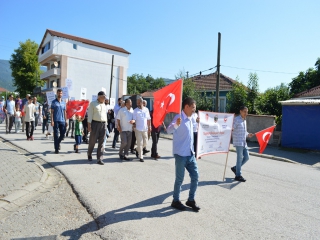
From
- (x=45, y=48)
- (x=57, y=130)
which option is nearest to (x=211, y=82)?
(x=57, y=130)

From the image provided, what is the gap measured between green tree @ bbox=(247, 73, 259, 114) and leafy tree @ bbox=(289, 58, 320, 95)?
1148 centimetres

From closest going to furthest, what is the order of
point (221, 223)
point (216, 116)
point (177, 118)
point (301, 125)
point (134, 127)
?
point (221, 223) < point (177, 118) < point (216, 116) < point (134, 127) < point (301, 125)

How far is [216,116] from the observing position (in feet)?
20.1

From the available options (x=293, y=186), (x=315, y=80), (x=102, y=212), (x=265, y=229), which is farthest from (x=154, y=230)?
(x=315, y=80)

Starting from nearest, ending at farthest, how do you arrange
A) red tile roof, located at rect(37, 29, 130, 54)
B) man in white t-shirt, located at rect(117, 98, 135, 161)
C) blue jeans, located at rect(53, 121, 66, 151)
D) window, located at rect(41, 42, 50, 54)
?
1. man in white t-shirt, located at rect(117, 98, 135, 161)
2. blue jeans, located at rect(53, 121, 66, 151)
3. red tile roof, located at rect(37, 29, 130, 54)
4. window, located at rect(41, 42, 50, 54)

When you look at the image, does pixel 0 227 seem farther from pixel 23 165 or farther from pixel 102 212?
pixel 23 165

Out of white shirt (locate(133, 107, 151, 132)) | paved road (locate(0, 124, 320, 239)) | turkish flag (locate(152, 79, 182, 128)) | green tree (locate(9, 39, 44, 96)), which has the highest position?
green tree (locate(9, 39, 44, 96))

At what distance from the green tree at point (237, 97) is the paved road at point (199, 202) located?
40.7 feet

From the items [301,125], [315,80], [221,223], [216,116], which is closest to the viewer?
[221,223]

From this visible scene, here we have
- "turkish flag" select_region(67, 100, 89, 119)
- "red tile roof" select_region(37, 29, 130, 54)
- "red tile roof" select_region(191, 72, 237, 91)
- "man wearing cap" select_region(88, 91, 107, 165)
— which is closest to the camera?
"man wearing cap" select_region(88, 91, 107, 165)

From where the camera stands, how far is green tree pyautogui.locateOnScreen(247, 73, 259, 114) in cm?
1956

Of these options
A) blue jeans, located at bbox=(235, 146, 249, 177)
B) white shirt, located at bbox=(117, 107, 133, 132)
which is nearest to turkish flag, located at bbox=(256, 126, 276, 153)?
blue jeans, located at bbox=(235, 146, 249, 177)

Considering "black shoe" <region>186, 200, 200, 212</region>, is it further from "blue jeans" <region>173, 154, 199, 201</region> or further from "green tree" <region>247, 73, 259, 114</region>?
"green tree" <region>247, 73, 259, 114</region>

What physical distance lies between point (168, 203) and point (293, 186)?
3449 millimetres
